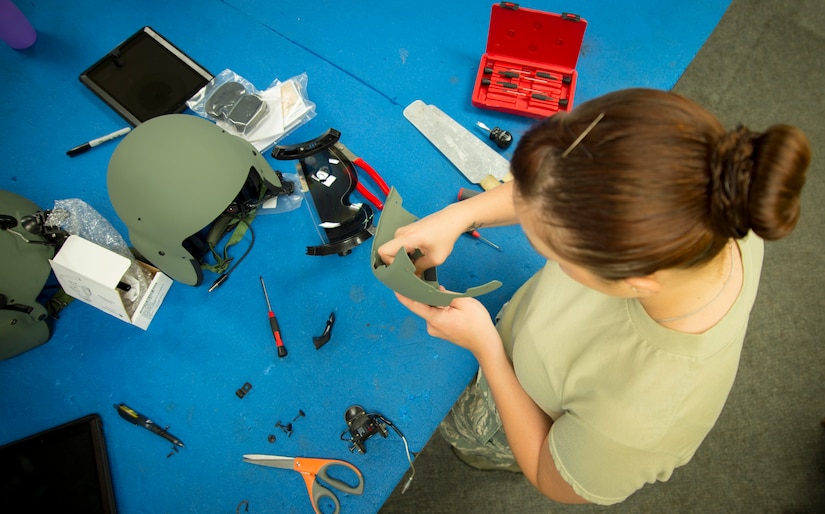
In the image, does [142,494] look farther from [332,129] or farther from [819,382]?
[819,382]

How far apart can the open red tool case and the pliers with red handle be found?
0.30 m

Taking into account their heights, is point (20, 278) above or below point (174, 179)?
below

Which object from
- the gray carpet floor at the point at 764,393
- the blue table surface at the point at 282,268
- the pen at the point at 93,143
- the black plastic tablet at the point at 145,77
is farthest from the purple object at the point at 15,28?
the gray carpet floor at the point at 764,393

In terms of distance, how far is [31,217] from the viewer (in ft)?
3.26

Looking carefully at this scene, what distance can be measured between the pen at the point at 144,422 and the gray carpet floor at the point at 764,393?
837 mm

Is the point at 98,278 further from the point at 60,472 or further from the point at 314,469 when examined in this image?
the point at 314,469

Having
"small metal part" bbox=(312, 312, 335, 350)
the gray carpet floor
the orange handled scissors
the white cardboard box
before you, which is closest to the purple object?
the white cardboard box

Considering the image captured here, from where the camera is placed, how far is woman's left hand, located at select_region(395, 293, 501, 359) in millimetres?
855

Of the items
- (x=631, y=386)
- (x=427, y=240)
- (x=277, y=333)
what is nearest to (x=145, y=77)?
(x=277, y=333)

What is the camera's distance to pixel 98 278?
38.7 inches

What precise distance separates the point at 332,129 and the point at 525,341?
63 cm

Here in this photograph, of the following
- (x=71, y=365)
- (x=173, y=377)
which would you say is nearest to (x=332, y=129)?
(x=173, y=377)

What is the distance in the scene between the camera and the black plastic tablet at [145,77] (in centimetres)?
118

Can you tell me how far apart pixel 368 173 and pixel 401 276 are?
15.0 inches
